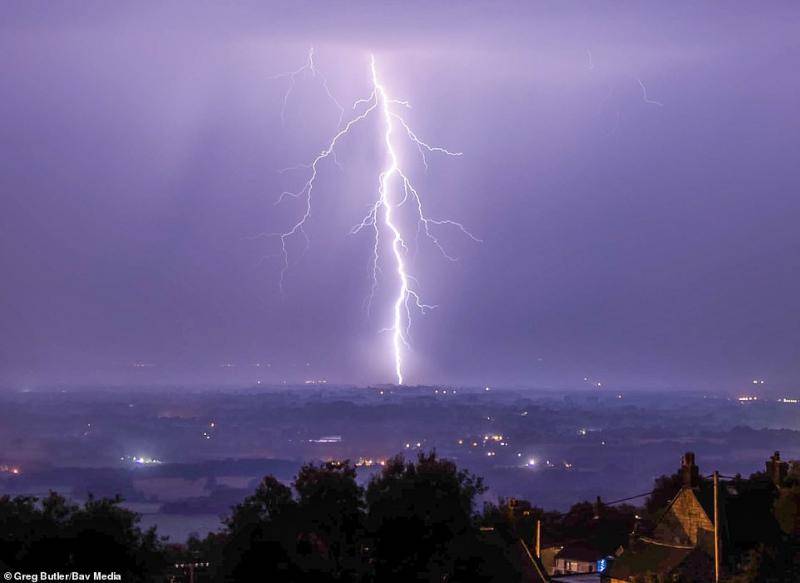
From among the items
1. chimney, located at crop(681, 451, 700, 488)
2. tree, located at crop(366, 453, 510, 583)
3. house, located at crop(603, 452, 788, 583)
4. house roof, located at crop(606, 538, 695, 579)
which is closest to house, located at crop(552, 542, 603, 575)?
house, located at crop(603, 452, 788, 583)

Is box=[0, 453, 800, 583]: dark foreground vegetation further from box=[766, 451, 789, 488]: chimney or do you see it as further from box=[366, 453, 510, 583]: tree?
box=[766, 451, 789, 488]: chimney

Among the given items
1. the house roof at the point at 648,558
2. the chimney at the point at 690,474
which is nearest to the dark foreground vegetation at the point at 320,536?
the house roof at the point at 648,558

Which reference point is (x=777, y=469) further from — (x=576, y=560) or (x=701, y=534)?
(x=576, y=560)

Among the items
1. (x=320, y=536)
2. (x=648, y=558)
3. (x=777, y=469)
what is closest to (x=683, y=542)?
(x=648, y=558)

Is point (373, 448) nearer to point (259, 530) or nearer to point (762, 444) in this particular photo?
point (762, 444)

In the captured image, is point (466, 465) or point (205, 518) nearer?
point (205, 518)

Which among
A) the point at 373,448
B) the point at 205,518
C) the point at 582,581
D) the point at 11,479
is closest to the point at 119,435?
the point at 373,448

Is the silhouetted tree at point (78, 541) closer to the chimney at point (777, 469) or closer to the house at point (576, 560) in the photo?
the chimney at point (777, 469)

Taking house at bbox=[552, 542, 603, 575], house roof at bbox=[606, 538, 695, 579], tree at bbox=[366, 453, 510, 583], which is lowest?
house at bbox=[552, 542, 603, 575]
